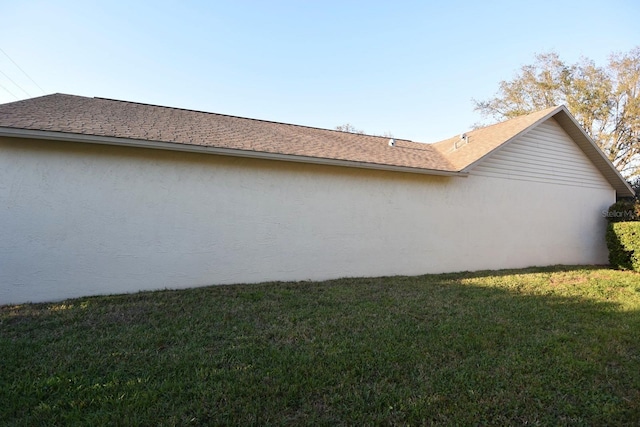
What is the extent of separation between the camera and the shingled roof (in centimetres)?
580

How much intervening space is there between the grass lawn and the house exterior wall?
75 cm

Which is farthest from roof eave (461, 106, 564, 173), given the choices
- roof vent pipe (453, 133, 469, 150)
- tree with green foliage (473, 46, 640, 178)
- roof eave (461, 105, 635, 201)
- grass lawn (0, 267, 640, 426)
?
tree with green foliage (473, 46, 640, 178)

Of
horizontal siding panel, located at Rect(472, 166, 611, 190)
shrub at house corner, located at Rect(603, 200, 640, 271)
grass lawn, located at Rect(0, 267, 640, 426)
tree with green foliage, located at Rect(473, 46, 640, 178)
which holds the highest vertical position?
tree with green foliage, located at Rect(473, 46, 640, 178)

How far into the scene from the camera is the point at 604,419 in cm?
257

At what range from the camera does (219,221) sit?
6652 mm

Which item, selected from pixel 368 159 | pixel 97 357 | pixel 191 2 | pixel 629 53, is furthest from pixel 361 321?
pixel 629 53

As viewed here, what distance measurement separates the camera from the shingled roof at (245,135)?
229 inches

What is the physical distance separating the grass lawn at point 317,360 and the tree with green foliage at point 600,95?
64.4 feet

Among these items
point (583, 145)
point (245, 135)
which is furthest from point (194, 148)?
point (583, 145)

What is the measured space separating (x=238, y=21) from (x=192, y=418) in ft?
33.9

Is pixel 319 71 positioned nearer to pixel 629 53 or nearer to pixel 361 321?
pixel 361 321

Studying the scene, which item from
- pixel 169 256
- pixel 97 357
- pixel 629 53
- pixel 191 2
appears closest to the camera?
pixel 97 357

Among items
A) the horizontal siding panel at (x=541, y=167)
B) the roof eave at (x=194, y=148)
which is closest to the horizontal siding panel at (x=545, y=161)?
the horizontal siding panel at (x=541, y=167)

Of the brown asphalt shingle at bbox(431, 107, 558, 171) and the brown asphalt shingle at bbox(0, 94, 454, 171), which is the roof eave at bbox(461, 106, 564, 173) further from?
the brown asphalt shingle at bbox(0, 94, 454, 171)
